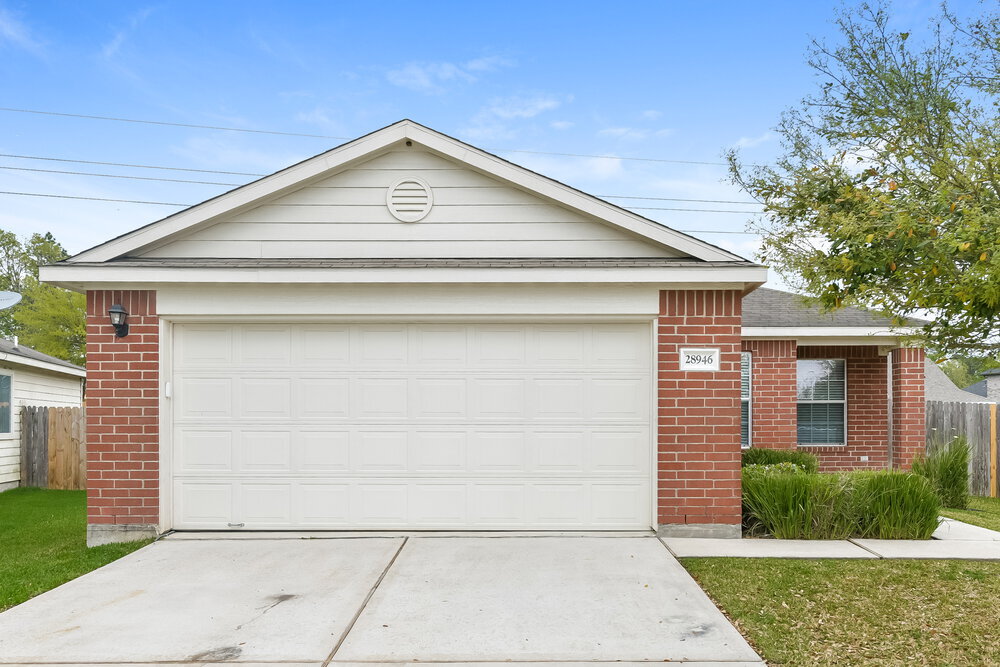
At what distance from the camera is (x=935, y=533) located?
7.57 metres

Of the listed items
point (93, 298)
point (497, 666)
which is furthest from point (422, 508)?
point (93, 298)

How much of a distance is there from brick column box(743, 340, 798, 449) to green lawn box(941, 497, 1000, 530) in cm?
269

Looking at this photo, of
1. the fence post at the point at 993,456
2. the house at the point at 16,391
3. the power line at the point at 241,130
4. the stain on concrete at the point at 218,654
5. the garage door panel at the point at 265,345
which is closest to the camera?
the stain on concrete at the point at 218,654

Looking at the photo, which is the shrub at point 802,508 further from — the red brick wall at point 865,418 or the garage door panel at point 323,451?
the red brick wall at point 865,418

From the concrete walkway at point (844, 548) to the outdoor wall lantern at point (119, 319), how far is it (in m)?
6.22

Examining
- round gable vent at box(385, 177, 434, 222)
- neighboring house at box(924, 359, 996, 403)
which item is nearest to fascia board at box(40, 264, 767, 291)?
round gable vent at box(385, 177, 434, 222)

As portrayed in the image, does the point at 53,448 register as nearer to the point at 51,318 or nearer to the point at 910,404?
the point at 910,404

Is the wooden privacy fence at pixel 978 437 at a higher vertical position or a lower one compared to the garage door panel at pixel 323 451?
lower

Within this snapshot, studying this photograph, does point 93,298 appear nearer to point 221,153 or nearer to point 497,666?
point 497,666

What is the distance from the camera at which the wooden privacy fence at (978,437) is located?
12305 mm

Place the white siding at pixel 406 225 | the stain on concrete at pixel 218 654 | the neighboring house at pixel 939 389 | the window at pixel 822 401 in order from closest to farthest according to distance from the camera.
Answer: the stain on concrete at pixel 218 654, the white siding at pixel 406 225, the window at pixel 822 401, the neighboring house at pixel 939 389

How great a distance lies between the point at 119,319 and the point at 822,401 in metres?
11.9

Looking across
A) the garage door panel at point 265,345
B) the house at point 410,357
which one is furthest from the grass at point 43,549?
the garage door panel at point 265,345

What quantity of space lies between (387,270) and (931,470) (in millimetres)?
9678
